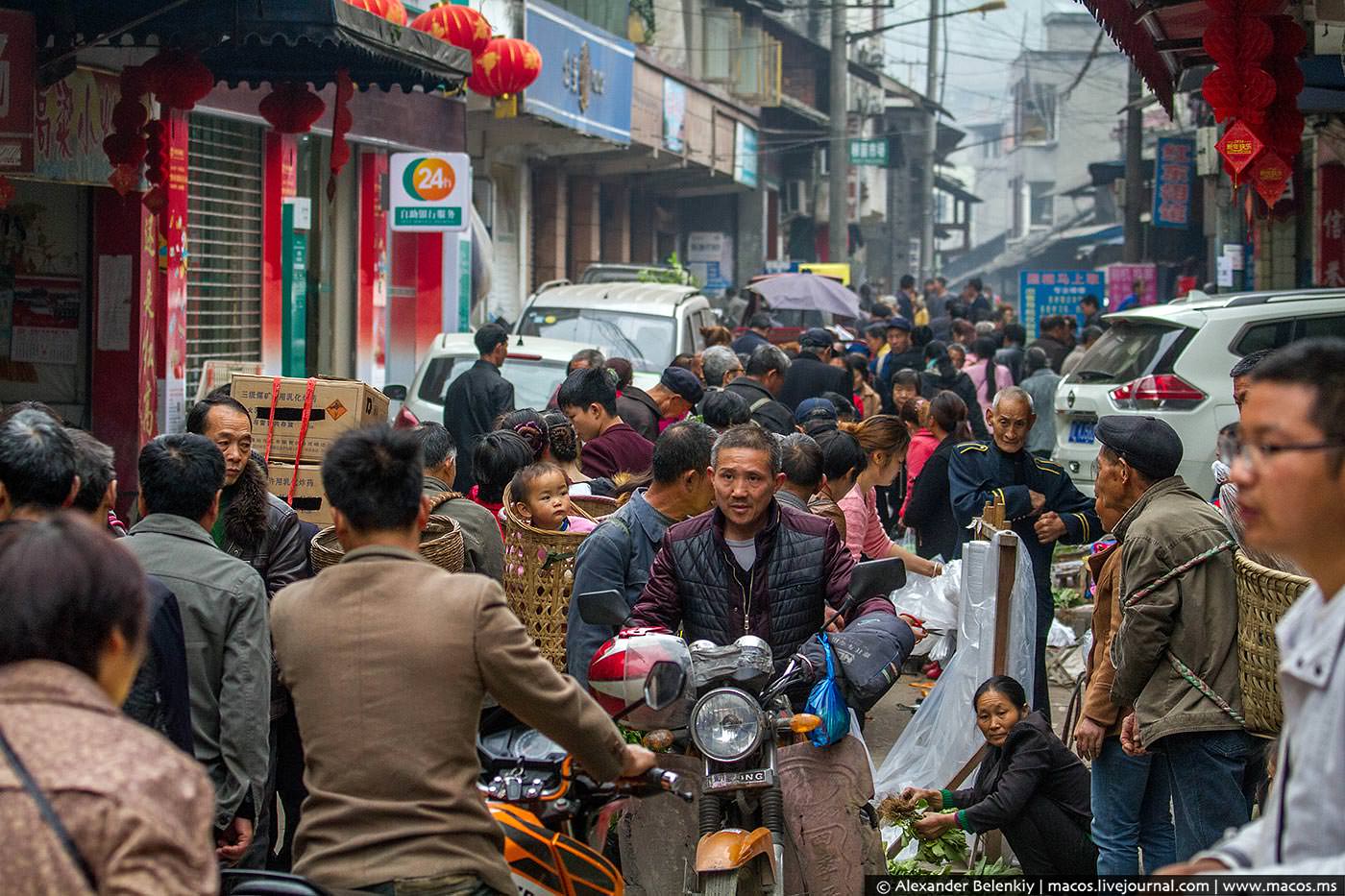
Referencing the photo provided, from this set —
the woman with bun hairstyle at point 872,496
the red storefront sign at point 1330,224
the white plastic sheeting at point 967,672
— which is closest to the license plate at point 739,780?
the white plastic sheeting at point 967,672

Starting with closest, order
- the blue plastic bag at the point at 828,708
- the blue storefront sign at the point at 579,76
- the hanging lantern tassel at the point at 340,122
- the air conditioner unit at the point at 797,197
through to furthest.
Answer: the blue plastic bag at the point at 828,708 → the hanging lantern tassel at the point at 340,122 → the blue storefront sign at the point at 579,76 → the air conditioner unit at the point at 797,197

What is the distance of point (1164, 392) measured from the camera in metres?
12.3

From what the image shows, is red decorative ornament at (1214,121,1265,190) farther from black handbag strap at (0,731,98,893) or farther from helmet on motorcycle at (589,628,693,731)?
black handbag strap at (0,731,98,893)

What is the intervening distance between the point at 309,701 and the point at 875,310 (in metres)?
21.1

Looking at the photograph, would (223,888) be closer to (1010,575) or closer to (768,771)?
(768,771)

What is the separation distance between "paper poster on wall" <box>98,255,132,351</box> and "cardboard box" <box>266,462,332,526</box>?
5980 millimetres

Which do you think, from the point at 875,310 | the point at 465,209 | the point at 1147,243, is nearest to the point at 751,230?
the point at 1147,243

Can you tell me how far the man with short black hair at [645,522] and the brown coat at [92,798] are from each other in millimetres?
2639

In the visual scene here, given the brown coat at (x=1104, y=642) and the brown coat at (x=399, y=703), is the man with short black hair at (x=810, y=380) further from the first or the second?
the brown coat at (x=399, y=703)

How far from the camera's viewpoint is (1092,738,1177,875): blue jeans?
5.27 m

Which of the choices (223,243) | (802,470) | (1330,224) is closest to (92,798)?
(802,470)

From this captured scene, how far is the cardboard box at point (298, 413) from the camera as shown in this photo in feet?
24.1

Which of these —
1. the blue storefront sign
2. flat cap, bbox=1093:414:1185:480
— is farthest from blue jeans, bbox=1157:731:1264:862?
the blue storefront sign

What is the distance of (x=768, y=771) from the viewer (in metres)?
4.25
